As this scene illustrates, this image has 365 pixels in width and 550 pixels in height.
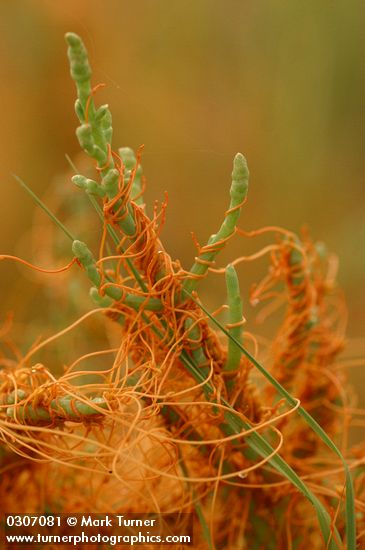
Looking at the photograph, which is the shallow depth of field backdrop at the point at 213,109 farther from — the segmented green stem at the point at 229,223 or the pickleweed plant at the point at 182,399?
the segmented green stem at the point at 229,223

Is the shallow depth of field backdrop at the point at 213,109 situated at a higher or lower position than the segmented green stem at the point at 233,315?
higher

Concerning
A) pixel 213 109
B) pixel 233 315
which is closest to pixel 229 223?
pixel 233 315

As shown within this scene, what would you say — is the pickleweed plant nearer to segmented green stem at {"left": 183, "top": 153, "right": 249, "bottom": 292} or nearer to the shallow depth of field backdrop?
segmented green stem at {"left": 183, "top": 153, "right": 249, "bottom": 292}

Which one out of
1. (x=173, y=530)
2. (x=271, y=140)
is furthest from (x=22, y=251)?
(x=173, y=530)

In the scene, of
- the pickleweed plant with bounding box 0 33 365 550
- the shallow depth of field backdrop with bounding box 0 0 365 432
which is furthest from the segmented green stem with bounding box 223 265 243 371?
the shallow depth of field backdrop with bounding box 0 0 365 432

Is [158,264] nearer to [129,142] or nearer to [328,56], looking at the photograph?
[129,142]

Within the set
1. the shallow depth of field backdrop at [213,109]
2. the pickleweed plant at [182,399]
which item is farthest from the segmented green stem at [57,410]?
the shallow depth of field backdrop at [213,109]
